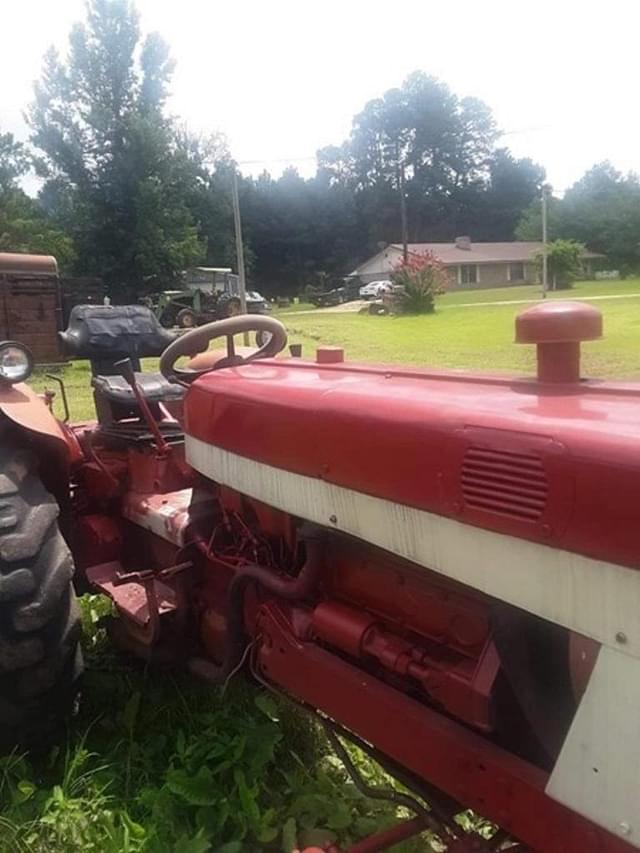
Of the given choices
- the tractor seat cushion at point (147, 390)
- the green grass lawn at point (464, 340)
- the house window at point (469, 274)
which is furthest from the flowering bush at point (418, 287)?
the house window at point (469, 274)

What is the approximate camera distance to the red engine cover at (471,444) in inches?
48.8

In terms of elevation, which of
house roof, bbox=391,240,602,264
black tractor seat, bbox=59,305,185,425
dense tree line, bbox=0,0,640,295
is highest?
dense tree line, bbox=0,0,640,295

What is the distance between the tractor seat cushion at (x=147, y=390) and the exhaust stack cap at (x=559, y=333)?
1.69 metres

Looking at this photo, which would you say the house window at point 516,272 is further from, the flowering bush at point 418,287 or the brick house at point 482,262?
the flowering bush at point 418,287

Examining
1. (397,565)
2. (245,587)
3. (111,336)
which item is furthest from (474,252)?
(397,565)

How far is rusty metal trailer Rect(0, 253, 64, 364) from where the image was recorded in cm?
1337

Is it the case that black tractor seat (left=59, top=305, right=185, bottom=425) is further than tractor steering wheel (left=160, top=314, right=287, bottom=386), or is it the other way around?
black tractor seat (left=59, top=305, right=185, bottom=425)

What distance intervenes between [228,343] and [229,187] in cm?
4328

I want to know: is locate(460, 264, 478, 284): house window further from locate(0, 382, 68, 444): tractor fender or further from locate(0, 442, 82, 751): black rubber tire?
locate(0, 442, 82, 751): black rubber tire

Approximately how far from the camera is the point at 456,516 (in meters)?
1.48

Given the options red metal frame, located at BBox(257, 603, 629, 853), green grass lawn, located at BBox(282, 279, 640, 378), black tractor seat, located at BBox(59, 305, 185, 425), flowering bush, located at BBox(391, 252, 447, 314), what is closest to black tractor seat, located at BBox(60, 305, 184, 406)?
black tractor seat, located at BBox(59, 305, 185, 425)

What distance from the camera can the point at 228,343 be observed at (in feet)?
8.57

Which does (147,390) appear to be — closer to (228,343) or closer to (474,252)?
(228,343)

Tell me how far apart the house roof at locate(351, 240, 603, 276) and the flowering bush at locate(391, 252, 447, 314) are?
22.1 metres
